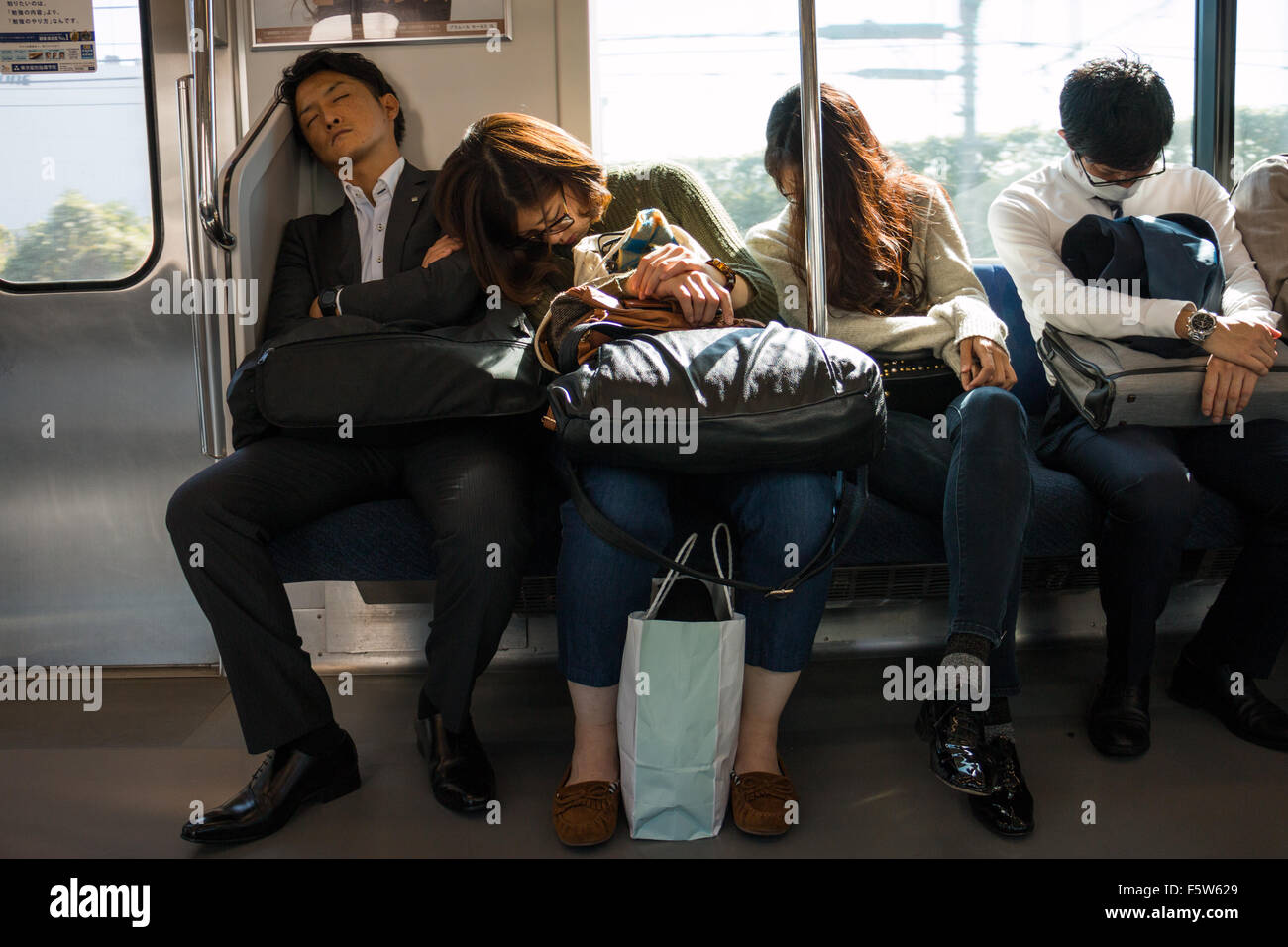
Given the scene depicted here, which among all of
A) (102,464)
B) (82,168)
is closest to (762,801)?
(102,464)

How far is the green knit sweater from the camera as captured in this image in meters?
2.27

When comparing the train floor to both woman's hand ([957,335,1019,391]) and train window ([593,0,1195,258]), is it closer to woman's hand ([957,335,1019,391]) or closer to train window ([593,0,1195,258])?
woman's hand ([957,335,1019,391])

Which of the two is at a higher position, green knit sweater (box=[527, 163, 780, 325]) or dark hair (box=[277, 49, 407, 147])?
dark hair (box=[277, 49, 407, 147])

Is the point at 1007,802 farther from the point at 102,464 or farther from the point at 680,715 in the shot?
the point at 102,464

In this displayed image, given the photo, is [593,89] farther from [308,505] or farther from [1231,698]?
[1231,698]

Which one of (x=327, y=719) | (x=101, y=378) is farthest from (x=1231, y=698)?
(x=101, y=378)

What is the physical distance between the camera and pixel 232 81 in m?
2.67

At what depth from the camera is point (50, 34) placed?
8.73 ft

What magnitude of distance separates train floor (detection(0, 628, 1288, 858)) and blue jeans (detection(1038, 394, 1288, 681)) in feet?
0.67

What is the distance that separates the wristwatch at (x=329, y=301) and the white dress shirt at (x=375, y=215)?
17cm

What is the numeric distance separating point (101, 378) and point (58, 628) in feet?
2.41

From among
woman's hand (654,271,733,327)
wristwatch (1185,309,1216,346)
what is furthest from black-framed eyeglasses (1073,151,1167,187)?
woman's hand (654,271,733,327)

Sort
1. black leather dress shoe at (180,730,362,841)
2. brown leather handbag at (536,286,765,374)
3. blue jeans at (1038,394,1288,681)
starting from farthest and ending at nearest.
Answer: blue jeans at (1038,394,1288,681)
brown leather handbag at (536,286,765,374)
black leather dress shoe at (180,730,362,841)

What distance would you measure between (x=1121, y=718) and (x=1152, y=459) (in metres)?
0.54
